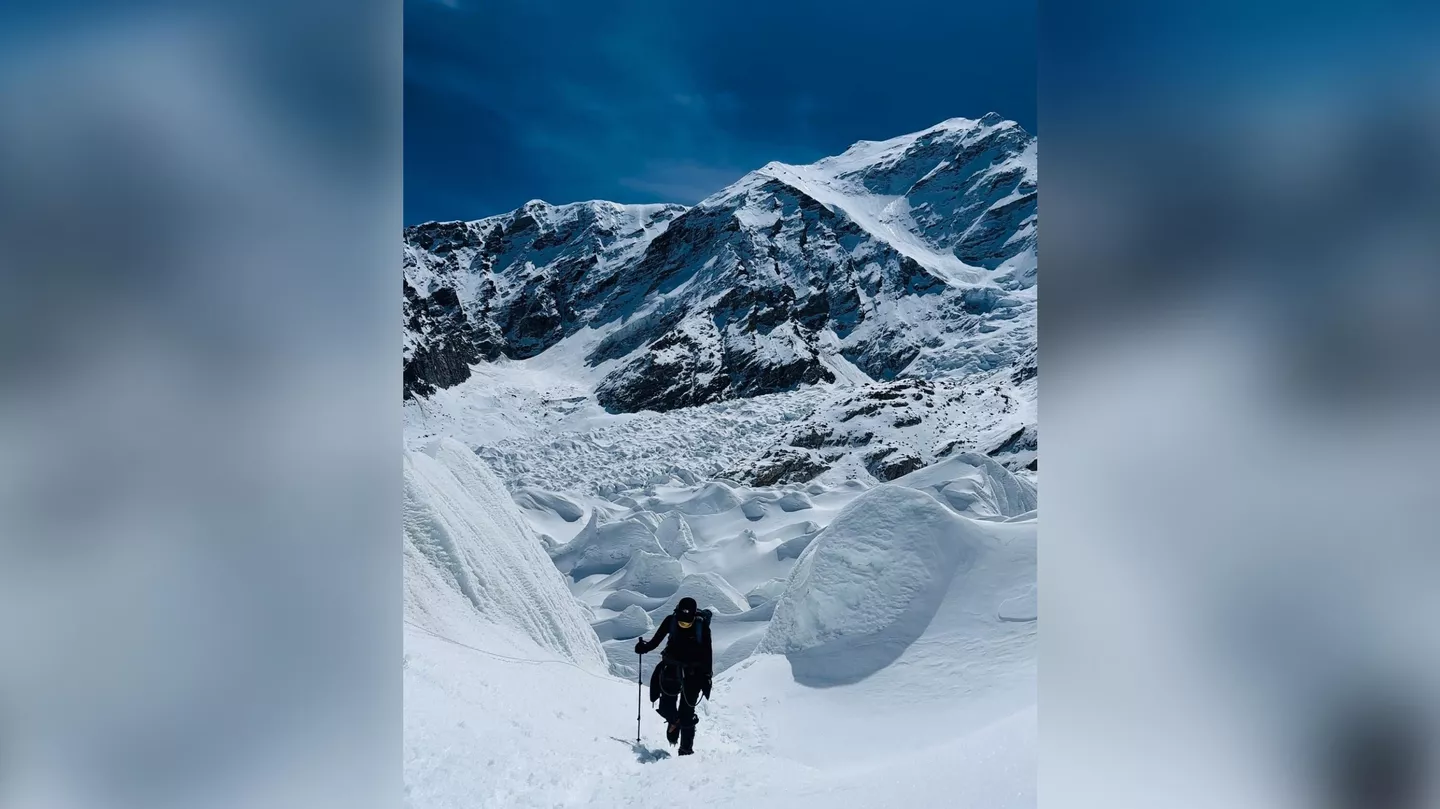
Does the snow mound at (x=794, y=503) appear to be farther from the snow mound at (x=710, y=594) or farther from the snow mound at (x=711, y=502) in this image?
the snow mound at (x=710, y=594)

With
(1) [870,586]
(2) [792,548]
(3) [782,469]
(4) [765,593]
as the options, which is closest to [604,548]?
(2) [792,548]

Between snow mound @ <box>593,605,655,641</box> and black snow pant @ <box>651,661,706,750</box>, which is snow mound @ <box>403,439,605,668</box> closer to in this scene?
snow mound @ <box>593,605,655,641</box>

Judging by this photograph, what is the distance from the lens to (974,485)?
47.5 feet

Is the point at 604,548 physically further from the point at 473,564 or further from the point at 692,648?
the point at 692,648

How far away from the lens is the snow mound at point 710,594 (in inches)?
496

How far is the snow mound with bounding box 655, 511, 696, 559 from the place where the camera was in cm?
1703

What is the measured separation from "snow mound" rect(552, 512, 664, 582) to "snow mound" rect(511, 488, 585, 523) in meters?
3.59

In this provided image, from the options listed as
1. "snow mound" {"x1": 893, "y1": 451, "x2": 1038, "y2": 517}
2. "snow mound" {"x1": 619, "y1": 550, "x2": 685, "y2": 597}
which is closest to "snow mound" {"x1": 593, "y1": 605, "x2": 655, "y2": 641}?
"snow mound" {"x1": 619, "y1": 550, "x2": 685, "y2": 597}

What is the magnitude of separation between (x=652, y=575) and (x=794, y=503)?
6004mm

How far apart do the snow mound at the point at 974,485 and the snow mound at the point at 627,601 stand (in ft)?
16.0
